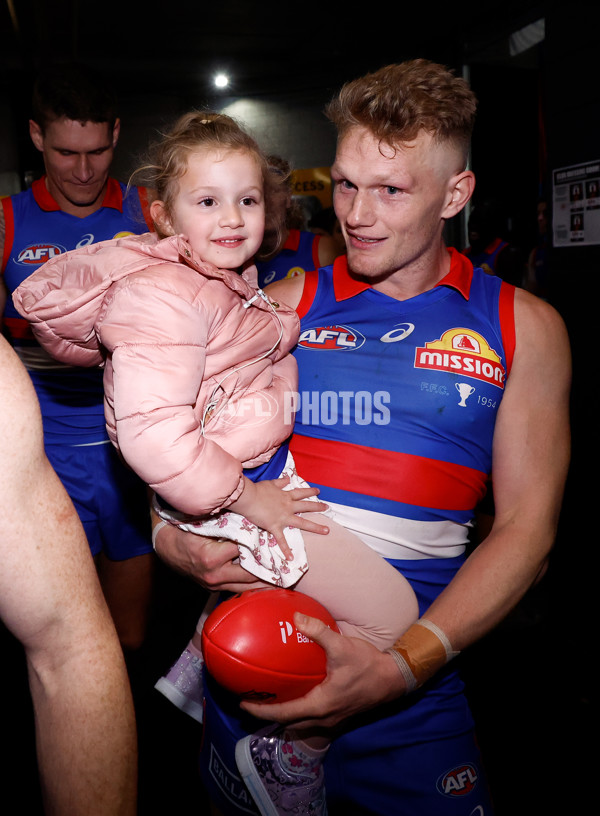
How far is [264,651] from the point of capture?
53.4 inches

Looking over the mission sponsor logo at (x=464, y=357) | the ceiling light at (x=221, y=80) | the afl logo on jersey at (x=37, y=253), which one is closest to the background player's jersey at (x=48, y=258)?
the afl logo on jersey at (x=37, y=253)

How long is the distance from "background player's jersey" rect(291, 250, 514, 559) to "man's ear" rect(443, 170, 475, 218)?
18cm

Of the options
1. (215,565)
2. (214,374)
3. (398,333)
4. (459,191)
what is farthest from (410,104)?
(215,565)

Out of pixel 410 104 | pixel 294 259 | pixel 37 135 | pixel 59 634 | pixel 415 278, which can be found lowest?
pixel 59 634

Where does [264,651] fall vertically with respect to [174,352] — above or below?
below

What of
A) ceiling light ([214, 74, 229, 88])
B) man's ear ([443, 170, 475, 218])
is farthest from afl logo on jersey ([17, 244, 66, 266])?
ceiling light ([214, 74, 229, 88])

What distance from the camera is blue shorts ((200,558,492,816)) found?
152cm

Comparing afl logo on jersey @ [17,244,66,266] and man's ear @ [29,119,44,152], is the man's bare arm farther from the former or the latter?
man's ear @ [29,119,44,152]

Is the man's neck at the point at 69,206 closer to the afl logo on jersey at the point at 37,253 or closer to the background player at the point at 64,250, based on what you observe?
the background player at the point at 64,250

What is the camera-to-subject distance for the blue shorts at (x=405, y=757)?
1522 millimetres

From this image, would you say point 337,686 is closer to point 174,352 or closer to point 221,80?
point 174,352

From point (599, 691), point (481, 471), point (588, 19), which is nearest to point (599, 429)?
point (599, 691)

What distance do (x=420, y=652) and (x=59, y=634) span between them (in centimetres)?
76

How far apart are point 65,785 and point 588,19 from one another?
4357mm
